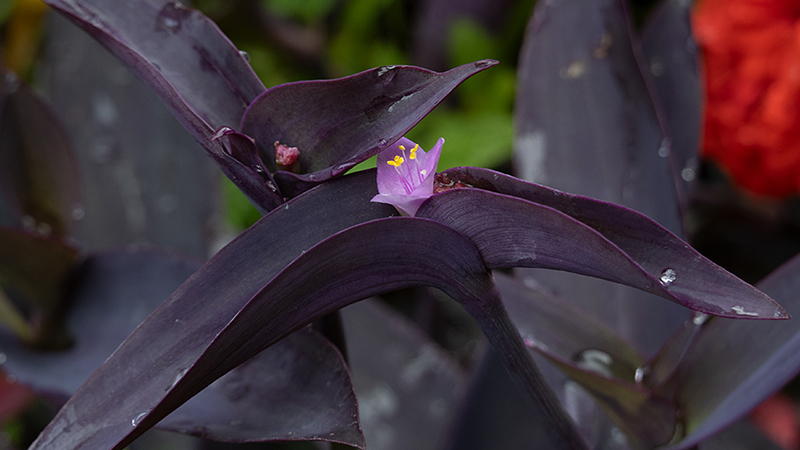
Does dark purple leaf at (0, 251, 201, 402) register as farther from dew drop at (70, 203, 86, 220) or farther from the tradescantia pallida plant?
the tradescantia pallida plant

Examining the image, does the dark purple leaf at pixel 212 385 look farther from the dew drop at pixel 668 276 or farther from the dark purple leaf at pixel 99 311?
the dew drop at pixel 668 276

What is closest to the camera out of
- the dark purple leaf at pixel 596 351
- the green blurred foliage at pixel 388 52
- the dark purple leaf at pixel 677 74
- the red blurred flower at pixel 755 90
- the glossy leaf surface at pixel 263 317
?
the glossy leaf surface at pixel 263 317

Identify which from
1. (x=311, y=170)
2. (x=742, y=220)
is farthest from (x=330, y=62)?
(x=311, y=170)

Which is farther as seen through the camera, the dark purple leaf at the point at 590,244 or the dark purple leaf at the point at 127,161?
the dark purple leaf at the point at 127,161

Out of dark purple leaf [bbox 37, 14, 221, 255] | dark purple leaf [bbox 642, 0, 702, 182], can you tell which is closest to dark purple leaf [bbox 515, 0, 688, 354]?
dark purple leaf [bbox 642, 0, 702, 182]

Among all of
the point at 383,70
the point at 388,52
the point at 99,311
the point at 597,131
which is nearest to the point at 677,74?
the point at 597,131

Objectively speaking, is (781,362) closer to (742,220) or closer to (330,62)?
(742,220)

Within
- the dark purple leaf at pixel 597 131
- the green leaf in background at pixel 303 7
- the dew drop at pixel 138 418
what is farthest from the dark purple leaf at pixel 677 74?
the green leaf in background at pixel 303 7
